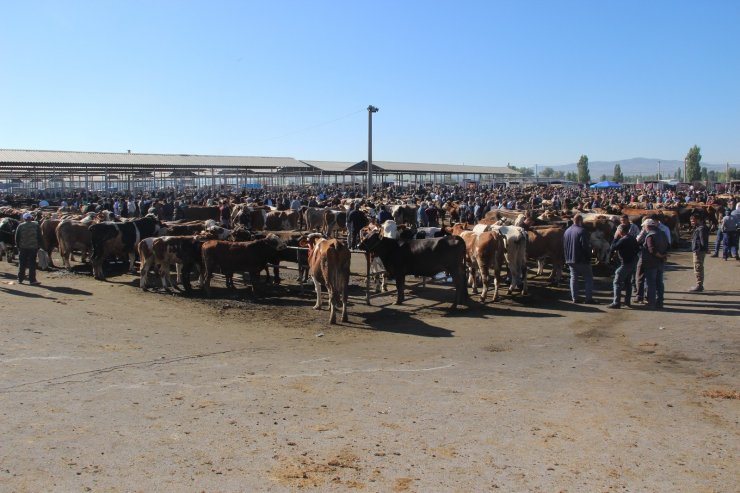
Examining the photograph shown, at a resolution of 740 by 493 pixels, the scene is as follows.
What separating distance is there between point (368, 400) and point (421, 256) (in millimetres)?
6610

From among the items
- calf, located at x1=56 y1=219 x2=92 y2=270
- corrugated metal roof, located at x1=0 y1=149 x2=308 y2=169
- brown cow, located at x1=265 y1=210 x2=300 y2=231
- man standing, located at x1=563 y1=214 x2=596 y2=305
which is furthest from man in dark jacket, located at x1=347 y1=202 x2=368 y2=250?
corrugated metal roof, located at x1=0 y1=149 x2=308 y2=169

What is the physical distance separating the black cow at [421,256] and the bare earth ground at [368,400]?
41.5 inches

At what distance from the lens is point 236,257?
1369 cm

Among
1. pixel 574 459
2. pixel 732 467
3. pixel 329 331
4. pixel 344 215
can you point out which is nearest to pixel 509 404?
pixel 574 459

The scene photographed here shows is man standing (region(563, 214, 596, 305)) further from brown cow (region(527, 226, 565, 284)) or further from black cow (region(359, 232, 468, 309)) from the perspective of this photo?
black cow (region(359, 232, 468, 309))

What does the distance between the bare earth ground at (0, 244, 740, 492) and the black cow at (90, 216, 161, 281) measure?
4466 mm

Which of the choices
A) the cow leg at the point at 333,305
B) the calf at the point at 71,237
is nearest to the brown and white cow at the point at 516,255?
the cow leg at the point at 333,305

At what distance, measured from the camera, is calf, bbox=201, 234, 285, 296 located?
13.7m

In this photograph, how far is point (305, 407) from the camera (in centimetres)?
643

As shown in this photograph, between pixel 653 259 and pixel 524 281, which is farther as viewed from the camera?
pixel 524 281

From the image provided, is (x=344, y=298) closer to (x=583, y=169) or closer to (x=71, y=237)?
(x=71, y=237)

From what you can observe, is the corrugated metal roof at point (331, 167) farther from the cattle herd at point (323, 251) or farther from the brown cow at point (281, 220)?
the cattle herd at point (323, 251)

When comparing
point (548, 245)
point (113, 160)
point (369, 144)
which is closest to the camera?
point (548, 245)

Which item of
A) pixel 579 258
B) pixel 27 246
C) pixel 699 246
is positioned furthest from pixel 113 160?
pixel 699 246
